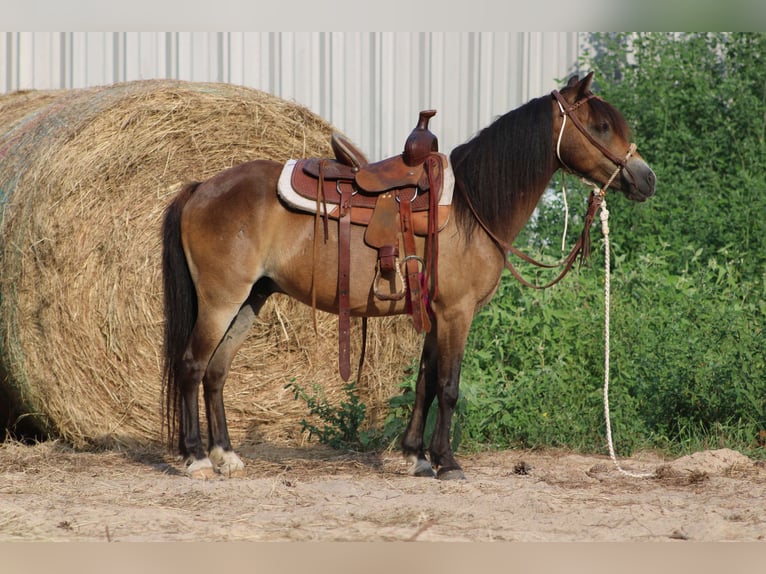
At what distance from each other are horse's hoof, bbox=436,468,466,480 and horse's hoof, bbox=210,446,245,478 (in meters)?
1.03

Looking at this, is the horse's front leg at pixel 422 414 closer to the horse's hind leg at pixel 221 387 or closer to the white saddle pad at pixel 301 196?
the white saddle pad at pixel 301 196

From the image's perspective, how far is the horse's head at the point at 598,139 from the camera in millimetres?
4938

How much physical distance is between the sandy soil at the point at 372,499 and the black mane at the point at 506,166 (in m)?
1.37

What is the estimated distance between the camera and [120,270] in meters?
5.86

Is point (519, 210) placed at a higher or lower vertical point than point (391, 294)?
higher

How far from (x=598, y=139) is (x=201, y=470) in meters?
2.62

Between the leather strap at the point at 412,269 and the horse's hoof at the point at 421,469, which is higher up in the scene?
the leather strap at the point at 412,269

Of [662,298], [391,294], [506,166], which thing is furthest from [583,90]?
[662,298]

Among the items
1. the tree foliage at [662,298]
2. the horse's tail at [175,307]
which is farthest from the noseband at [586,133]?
the horse's tail at [175,307]

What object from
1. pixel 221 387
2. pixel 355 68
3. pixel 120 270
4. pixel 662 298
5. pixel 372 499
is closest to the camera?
pixel 372 499

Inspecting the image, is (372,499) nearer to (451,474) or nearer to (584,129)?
(451,474)

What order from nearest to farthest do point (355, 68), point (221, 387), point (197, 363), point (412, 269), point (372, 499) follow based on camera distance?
point (372, 499)
point (412, 269)
point (197, 363)
point (221, 387)
point (355, 68)

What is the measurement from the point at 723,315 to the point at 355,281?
2.58m

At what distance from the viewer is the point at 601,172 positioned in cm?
501
